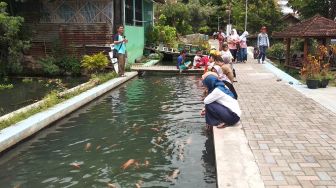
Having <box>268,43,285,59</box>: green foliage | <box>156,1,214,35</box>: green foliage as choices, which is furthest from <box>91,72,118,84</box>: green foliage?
<box>156,1,214,35</box>: green foliage

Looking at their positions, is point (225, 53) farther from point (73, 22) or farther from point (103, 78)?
point (73, 22)

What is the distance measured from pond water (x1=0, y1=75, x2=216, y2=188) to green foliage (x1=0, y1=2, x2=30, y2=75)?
6.75 m

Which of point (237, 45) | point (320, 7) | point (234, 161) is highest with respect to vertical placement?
point (320, 7)

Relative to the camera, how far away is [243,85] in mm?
14656

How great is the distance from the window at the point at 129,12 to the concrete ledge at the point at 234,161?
15195mm

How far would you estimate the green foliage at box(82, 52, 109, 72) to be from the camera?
1836 centimetres

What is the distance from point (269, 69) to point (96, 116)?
1161 cm

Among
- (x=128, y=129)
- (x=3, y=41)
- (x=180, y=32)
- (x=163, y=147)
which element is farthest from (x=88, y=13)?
(x=180, y=32)

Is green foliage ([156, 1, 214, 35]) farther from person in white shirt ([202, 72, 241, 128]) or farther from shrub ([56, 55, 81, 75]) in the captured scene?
person in white shirt ([202, 72, 241, 128])

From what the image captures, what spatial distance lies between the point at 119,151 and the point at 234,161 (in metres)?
2.49

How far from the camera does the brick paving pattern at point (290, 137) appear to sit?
562cm

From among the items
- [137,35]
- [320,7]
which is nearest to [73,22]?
[137,35]

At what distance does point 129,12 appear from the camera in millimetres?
22797

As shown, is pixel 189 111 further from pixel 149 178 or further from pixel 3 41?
pixel 3 41
